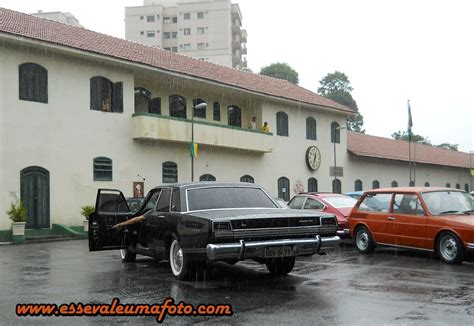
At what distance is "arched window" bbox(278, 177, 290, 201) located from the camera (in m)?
33.9

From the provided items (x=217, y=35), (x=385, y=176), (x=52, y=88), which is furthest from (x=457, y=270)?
(x=217, y=35)

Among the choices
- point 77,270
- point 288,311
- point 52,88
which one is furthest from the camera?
point 52,88

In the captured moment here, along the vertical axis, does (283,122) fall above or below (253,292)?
above

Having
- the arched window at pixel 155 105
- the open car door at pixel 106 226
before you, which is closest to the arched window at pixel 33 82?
the arched window at pixel 155 105

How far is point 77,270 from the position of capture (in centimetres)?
1100

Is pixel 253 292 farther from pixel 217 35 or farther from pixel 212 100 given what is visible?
pixel 217 35

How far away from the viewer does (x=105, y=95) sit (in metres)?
24.9

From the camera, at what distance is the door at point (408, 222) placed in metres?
11.7

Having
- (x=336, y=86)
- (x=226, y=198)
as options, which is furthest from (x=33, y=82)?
(x=336, y=86)

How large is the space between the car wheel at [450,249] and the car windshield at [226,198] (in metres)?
3.74

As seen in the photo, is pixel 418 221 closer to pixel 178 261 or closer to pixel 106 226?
pixel 178 261

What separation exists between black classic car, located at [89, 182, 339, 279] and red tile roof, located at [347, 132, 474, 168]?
30.1m

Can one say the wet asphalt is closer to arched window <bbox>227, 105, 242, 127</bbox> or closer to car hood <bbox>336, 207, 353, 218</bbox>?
car hood <bbox>336, 207, 353, 218</bbox>

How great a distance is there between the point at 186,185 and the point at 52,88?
581 inches
